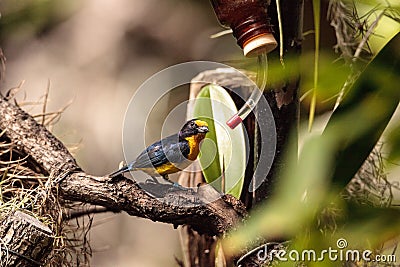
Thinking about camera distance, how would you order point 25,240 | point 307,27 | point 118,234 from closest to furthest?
1. point 25,240
2. point 307,27
3. point 118,234

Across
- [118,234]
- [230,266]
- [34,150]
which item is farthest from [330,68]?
[118,234]

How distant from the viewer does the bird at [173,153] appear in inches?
35.3

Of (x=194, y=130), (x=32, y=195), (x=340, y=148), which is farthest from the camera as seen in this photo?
(x=32, y=195)

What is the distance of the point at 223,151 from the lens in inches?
43.0

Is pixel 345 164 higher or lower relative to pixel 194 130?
lower

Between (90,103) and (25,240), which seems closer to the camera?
(25,240)

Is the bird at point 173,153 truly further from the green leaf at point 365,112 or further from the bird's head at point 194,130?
the green leaf at point 365,112

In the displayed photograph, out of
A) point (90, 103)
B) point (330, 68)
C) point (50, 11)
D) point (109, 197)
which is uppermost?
point (50, 11)

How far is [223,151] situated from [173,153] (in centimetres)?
21

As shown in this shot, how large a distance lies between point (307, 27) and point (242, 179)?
86 centimetres

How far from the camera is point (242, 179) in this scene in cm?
106

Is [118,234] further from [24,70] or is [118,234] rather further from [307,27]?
[307,27]

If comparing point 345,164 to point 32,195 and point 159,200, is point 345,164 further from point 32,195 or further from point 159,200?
point 32,195

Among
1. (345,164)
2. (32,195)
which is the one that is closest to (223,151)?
(32,195)
